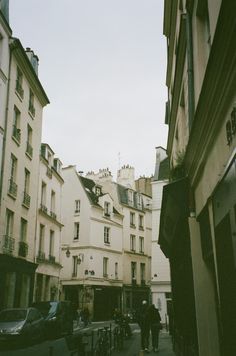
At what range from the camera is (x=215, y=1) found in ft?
17.4

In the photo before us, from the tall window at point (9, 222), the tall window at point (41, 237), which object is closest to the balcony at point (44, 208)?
the tall window at point (41, 237)

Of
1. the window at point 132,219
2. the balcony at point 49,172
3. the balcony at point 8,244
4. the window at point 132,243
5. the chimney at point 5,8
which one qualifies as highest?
the chimney at point 5,8

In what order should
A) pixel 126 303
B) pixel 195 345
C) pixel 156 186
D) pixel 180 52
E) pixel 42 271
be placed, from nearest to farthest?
pixel 195 345 < pixel 180 52 < pixel 42 271 < pixel 156 186 < pixel 126 303

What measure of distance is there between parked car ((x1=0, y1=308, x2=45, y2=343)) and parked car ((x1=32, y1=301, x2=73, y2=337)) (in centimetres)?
56

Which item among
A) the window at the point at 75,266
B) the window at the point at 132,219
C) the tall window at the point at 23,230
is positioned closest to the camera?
the tall window at the point at 23,230

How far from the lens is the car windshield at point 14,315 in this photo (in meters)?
15.3

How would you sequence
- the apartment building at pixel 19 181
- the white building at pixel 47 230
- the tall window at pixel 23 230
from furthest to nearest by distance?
the white building at pixel 47 230
the tall window at pixel 23 230
the apartment building at pixel 19 181

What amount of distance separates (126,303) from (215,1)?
41203 millimetres

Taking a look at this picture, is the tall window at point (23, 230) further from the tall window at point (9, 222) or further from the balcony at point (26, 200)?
the tall window at point (9, 222)

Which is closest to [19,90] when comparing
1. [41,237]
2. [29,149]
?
[29,149]

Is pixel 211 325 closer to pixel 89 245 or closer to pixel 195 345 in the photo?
pixel 195 345

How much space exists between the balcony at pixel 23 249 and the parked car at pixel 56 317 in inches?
166

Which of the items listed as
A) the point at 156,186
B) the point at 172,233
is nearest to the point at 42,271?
the point at 156,186

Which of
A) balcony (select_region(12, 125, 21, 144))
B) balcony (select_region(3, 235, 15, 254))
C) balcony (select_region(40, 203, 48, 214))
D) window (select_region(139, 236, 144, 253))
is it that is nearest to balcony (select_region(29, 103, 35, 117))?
balcony (select_region(12, 125, 21, 144))
